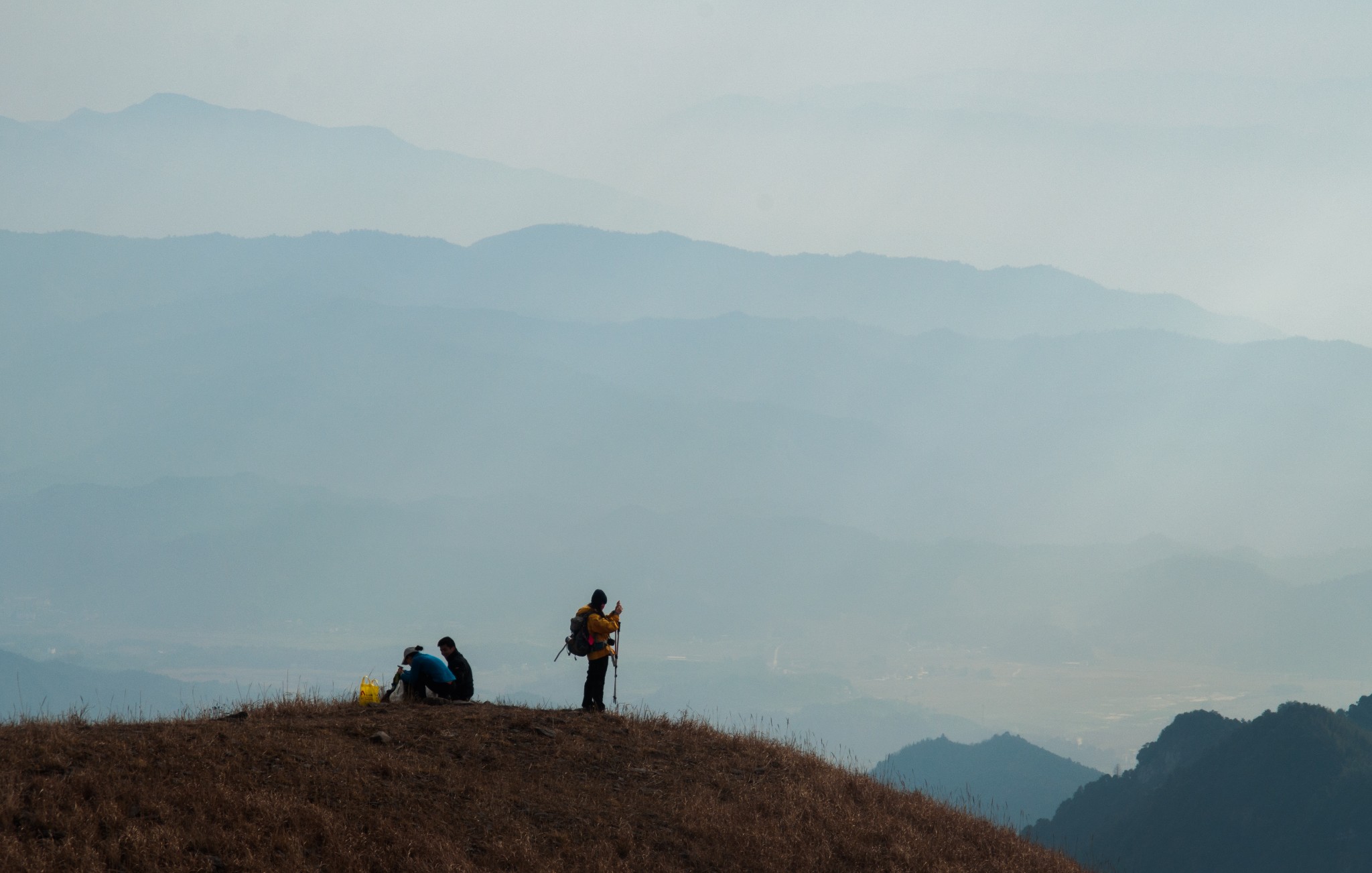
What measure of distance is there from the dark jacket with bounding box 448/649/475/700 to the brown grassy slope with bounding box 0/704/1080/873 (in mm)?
1379

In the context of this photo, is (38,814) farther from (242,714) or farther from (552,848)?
(552,848)

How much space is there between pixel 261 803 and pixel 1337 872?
14217 cm

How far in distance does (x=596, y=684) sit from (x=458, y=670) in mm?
2749

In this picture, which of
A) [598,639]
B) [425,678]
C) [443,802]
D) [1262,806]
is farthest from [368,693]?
[1262,806]

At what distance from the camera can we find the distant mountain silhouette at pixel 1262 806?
124m

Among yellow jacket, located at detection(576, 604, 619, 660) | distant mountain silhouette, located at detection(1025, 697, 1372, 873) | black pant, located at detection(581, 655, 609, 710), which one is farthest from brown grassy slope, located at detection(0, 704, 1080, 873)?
distant mountain silhouette, located at detection(1025, 697, 1372, 873)

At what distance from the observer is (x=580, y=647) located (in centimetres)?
1898

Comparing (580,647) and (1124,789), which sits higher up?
(580,647)

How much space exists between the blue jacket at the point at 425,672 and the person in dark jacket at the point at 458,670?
253mm

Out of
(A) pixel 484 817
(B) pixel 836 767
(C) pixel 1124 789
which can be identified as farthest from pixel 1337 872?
(A) pixel 484 817

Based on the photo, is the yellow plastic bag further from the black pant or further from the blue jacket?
the black pant

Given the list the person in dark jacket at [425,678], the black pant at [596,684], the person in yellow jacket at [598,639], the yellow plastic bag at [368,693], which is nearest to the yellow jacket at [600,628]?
the person in yellow jacket at [598,639]

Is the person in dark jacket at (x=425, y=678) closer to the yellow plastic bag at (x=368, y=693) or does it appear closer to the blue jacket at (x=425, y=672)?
the blue jacket at (x=425, y=672)

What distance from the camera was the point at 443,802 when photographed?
1409 cm
